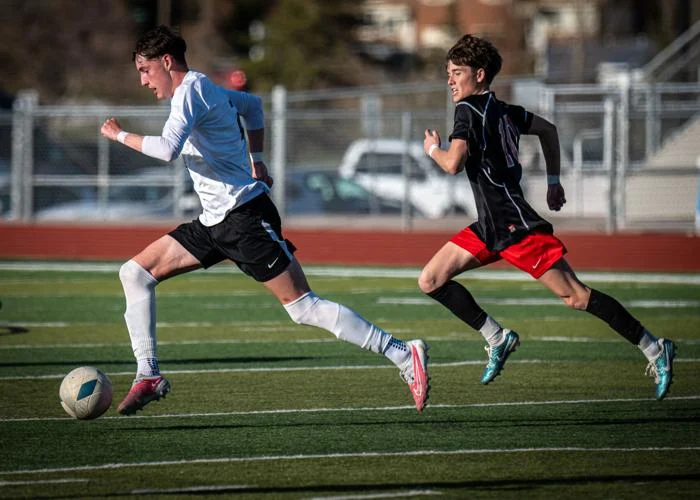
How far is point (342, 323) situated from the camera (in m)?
7.73

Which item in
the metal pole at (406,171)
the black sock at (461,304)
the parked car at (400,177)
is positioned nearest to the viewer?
the black sock at (461,304)

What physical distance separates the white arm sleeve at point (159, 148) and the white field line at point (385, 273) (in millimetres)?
11619

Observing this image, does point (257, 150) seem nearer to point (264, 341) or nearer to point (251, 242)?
point (251, 242)

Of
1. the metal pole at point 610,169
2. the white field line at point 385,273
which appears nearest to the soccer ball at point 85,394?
the white field line at point 385,273

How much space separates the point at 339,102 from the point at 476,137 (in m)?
45.7

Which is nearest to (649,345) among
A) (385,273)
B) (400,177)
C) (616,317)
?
(616,317)

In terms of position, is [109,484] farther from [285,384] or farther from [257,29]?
[257,29]

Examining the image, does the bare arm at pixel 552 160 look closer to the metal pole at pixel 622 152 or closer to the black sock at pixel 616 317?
the black sock at pixel 616 317

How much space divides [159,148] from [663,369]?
330 cm

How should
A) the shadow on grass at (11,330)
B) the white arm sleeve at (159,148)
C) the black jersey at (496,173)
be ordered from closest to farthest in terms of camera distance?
the white arm sleeve at (159,148)
the black jersey at (496,173)
the shadow on grass at (11,330)

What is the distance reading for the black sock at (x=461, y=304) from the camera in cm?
871

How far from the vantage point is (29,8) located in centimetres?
5406

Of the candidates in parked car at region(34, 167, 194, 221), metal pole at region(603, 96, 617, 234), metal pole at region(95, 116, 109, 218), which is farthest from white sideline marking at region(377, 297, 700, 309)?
metal pole at region(95, 116, 109, 218)

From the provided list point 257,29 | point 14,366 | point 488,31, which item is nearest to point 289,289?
point 14,366
